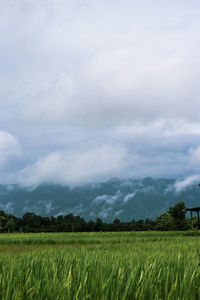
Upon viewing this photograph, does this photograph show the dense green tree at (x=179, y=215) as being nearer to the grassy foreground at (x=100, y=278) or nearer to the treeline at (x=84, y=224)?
the treeline at (x=84, y=224)

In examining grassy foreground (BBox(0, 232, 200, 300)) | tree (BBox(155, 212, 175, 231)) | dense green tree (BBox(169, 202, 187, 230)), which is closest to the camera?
grassy foreground (BBox(0, 232, 200, 300))

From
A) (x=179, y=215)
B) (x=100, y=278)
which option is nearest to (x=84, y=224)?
(x=179, y=215)

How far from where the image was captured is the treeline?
4050 cm

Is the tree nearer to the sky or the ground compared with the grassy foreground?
nearer to the ground

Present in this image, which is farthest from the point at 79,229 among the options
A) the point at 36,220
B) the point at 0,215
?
the point at 0,215

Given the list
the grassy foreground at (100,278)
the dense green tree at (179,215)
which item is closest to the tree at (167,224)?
the dense green tree at (179,215)

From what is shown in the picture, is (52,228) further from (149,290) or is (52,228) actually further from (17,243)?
(149,290)

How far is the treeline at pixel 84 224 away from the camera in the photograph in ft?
133

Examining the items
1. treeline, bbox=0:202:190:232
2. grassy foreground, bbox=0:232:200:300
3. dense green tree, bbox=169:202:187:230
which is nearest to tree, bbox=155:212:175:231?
treeline, bbox=0:202:190:232

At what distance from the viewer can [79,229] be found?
149ft

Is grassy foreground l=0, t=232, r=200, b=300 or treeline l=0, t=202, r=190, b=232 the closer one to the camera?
grassy foreground l=0, t=232, r=200, b=300

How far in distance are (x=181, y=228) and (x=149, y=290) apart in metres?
41.2

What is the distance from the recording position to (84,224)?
4616 cm

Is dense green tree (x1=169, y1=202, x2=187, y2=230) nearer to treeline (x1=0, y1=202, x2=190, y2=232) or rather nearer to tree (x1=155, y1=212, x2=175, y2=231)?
treeline (x1=0, y1=202, x2=190, y2=232)
